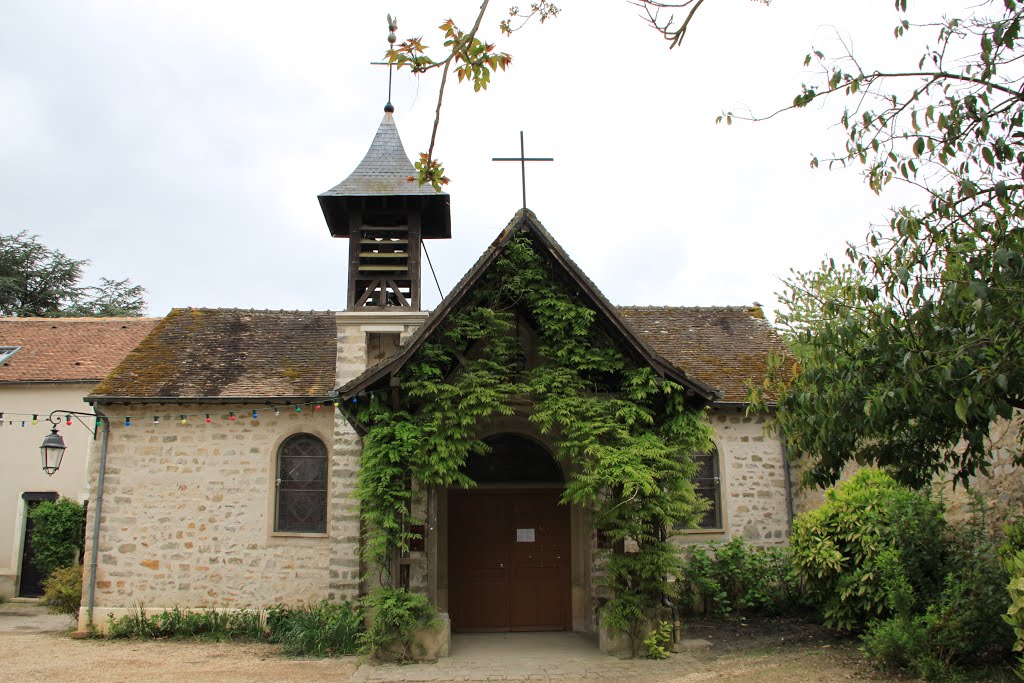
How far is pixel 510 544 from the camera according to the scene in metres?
11.4

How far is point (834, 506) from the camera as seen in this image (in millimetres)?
10852

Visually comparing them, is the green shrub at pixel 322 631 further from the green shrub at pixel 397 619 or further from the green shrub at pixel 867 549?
the green shrub at pixel 867 549

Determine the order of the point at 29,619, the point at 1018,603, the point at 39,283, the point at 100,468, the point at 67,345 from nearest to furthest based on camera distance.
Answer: the point at 1018,603 → the point at 100,468 → the point at 29,619 → the point at 67,345 → the point at 39,283

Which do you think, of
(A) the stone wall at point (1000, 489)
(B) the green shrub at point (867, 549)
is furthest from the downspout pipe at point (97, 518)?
(A) the stone wall at point (1000, 489)

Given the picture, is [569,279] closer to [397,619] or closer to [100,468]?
[397,619]

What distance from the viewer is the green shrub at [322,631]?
35.4ft

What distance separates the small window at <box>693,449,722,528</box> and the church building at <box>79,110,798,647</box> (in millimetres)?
26

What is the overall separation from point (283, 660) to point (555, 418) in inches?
194

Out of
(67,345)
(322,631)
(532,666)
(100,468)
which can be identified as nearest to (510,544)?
(532,666)

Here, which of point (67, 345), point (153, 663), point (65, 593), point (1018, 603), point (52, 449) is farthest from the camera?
point (67, 345)

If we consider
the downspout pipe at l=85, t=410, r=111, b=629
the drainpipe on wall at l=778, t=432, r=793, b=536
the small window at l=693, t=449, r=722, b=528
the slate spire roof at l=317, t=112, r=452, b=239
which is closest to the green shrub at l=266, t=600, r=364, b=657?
the downspout pipe at l=85, t=410, r=111, b=629

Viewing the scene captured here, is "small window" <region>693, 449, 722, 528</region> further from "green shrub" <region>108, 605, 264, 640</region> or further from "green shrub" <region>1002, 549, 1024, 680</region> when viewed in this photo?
"green shrub" <region>108, 605, 264, 640</region>

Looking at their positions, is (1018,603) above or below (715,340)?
below

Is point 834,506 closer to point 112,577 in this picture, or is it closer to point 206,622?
point 206,622
